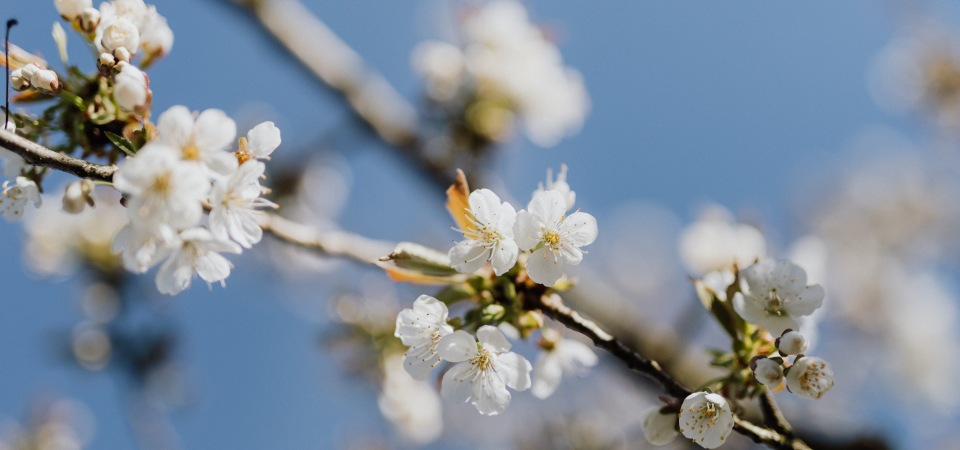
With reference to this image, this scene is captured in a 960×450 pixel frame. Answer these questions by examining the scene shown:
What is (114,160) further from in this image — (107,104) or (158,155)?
(158,155)

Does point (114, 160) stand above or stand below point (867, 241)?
below

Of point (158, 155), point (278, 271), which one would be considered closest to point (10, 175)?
point (158, 155)

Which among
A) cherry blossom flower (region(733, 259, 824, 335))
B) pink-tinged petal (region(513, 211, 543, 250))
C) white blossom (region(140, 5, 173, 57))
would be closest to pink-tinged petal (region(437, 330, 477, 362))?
pink-tinged petal (region(513, 211, 543, 250))

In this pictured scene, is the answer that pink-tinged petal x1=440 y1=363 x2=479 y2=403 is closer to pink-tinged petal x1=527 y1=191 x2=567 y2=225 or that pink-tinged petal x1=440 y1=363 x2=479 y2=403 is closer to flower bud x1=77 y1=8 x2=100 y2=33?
pink-tinged petal x1=527 y1=191 x2=567 y2=225

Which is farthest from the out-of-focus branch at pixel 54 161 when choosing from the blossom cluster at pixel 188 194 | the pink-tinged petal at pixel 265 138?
the pink-tinged petal at pixel 265 138

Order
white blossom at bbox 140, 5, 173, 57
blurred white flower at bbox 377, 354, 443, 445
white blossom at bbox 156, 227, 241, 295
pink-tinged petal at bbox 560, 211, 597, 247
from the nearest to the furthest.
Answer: white blossom at bbox 156, 227, 241, 295 → pink-tinged petal at bbox 560, 211, 597, 247 → white blossom at bbox 140, 5, 173, 57 → blurred white flower at bbox 377, 354, 443, 445

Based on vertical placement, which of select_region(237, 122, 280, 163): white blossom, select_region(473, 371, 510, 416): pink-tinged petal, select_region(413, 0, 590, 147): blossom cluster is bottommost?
select_region(473, 371, 510, 416): pink-tinged petal

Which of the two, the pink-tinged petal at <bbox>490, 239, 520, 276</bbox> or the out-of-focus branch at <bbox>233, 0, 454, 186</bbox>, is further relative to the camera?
the out-of-focus branch at <bbox>233, 0, 454, 186</bbox>
